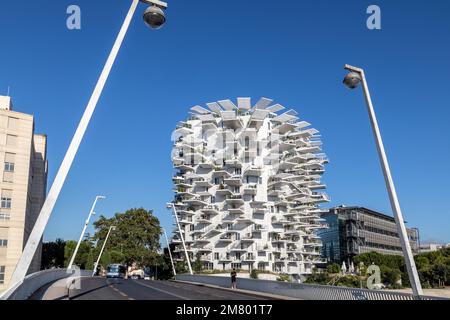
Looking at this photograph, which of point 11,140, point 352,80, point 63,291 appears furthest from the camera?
point 11,140

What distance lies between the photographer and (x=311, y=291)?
23.8m

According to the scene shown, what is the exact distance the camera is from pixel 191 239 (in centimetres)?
9550

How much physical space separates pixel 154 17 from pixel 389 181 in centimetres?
930

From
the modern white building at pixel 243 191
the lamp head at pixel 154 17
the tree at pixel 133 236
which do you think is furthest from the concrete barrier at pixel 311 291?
the tree at pixel 133 236

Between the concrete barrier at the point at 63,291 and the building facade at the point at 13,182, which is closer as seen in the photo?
the concrete barrier at the point at 63,291

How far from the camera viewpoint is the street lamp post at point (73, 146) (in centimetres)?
1300

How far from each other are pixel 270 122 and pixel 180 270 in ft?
118

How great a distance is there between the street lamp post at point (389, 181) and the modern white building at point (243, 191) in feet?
242

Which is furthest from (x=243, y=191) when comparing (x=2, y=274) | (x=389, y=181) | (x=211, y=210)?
(x=389, y=181)

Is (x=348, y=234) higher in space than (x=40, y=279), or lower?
higher

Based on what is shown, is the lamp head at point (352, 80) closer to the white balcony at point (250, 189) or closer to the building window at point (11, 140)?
the building window at point (11, 140)

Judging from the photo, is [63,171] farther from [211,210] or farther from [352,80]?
[211,210]

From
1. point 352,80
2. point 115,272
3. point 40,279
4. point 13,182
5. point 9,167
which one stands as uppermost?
point 9,167
